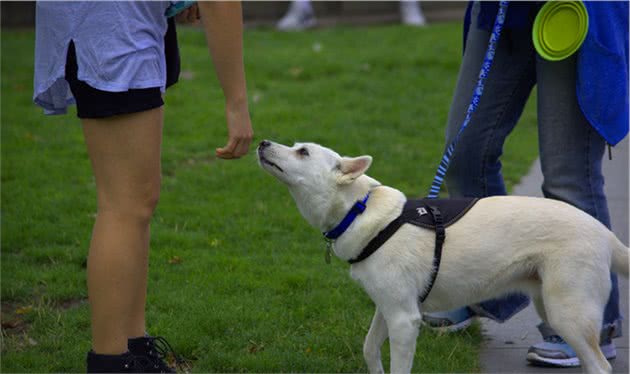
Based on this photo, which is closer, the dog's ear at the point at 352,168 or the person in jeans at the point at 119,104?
the person in jeans at the point at 119,104

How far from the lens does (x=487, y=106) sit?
15.1 ft

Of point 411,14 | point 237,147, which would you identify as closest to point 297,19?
point 411,14

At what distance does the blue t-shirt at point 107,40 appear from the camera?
3414mm

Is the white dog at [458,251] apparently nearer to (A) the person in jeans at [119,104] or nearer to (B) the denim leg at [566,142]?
(A) the person in jeans at [119,104]

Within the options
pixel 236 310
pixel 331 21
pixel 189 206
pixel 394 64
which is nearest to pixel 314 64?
pixel 394 64

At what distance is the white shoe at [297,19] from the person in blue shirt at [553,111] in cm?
999

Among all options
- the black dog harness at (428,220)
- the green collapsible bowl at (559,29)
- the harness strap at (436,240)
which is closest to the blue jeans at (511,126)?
the green collapsible bowl at (559,29)

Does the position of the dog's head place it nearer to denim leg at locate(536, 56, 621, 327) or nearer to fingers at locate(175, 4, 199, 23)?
fingers at locate(175, 4, 199, 23)

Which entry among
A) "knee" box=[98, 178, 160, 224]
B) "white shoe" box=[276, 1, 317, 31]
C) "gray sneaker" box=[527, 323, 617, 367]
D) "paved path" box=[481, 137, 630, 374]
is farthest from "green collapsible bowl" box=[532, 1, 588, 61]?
"white shoe" box=[276, 1, 317, 31]

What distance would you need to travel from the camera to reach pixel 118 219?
11.8 ft

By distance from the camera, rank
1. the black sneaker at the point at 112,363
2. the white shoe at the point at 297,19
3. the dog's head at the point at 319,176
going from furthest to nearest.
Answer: the white shoe at the point at 297,19, the dog's head at the point at 319,176, the black sneaker at the point at 112,363

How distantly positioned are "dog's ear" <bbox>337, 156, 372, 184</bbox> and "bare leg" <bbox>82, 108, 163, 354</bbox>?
2.31 feet

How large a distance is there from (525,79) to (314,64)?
7.39m

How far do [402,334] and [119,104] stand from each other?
4.40ft
